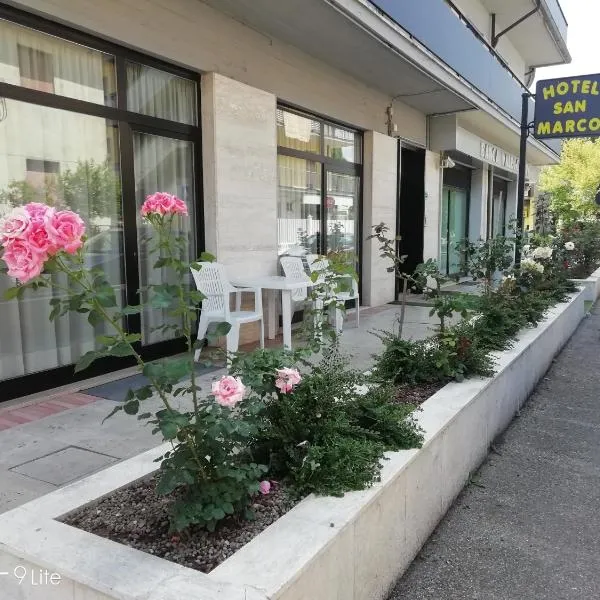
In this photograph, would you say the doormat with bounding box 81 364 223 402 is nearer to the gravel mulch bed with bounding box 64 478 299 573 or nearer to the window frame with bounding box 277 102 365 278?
the gravel mulch bed with bounding box 64 478 299 573

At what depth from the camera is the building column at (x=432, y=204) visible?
34.4 feet

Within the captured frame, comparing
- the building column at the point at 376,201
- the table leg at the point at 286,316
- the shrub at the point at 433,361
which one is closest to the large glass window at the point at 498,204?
the building column at the point at 376,201

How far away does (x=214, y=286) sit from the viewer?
5500 millimetres

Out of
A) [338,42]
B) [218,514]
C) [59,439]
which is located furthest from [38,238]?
[338,42]

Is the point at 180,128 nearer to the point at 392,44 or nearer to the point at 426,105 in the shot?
the point at 392,44

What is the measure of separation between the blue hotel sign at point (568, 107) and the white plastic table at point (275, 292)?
16.8 ft

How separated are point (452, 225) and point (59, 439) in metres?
11.3

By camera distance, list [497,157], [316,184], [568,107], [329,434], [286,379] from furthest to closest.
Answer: [497,157]
[568,107]
[316,184]
[329,434]
[286,379]

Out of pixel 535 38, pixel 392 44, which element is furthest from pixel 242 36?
pixel 535 38

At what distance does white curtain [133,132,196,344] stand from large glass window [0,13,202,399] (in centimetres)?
1

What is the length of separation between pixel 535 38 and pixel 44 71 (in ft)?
46.0

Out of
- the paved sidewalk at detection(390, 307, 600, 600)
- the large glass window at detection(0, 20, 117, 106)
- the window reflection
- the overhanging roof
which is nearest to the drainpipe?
the overhanging roof

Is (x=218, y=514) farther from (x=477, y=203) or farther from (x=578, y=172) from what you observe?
(x=578, y=172)

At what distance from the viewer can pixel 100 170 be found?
16.0 feet
